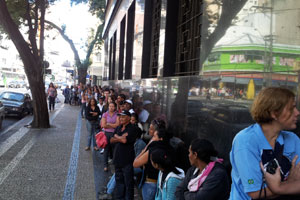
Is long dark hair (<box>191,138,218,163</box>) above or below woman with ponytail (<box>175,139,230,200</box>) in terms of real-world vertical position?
above

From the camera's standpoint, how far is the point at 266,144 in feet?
6.37

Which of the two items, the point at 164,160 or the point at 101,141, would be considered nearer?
the point at 164,160

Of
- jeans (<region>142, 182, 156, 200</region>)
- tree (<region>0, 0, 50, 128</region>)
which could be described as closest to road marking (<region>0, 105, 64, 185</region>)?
tree (<region>0, 0, 50, 128</region>)

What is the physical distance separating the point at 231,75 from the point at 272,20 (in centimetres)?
78

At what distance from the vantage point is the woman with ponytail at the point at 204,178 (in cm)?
282

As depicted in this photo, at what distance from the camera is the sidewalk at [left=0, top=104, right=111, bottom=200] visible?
19.5ft

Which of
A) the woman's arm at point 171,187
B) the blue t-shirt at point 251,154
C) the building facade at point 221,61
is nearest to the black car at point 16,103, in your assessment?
the building facade at point 221,61

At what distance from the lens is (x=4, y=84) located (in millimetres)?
60156

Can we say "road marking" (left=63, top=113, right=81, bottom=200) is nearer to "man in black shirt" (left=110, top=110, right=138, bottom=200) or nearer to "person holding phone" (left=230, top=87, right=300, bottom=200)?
"man in black shirt" (left=110, top=110, right=138, bottom=200)

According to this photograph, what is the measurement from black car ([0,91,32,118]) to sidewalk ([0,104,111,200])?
6627 millimetres

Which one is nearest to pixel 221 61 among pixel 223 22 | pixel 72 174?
pixel 223 22

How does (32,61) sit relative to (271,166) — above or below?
above

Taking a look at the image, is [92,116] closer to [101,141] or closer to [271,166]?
[101,141]

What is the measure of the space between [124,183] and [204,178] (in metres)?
2.82
